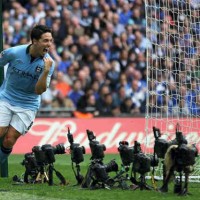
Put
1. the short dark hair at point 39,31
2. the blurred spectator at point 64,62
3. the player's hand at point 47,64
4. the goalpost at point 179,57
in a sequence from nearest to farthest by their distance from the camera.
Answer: the player's hand at point 47,64, the short dark hair at point 39,31, the goalpost at point 179,57, the blurred spectator at point 64,62

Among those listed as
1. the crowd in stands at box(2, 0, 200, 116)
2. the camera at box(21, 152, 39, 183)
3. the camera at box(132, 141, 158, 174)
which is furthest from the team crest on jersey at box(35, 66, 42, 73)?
the crowd in stands at box(2, 0, 200, 116)

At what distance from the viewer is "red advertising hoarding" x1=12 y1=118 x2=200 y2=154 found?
1741 cm

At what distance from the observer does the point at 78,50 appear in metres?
20.2

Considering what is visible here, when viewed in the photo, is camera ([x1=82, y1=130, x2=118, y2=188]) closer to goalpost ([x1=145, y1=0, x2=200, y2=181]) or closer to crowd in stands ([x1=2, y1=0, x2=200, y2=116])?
goalpost ([x1=145, y1=0, x2=200, y2=181])

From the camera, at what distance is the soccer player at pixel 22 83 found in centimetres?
997

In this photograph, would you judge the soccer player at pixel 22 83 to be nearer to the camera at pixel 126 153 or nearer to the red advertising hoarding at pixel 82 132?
the camera at pixel 126 153

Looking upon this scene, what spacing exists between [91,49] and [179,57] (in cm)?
743

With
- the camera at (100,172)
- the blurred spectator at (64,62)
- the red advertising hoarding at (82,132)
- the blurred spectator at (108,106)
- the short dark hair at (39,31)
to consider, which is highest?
the blurred spectator at (64,62)

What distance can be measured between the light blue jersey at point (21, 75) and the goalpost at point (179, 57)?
2.80 m

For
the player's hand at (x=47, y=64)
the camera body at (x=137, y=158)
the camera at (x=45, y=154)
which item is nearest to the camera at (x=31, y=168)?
the camera at (x=45, y=154)

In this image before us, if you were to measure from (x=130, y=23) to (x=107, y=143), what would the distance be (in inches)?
171

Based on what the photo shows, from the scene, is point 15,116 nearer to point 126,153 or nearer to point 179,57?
point 126,153

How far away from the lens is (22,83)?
10281mm

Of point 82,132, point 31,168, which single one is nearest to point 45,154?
point 31,168
